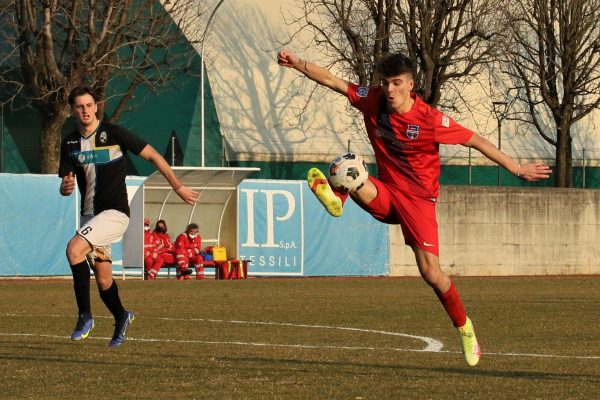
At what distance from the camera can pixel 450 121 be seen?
10523 millimetres

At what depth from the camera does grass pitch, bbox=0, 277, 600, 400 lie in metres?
9.09

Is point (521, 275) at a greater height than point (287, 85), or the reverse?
point (287, 85)

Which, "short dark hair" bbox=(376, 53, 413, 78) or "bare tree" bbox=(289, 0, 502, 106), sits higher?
"bare tree" bbox=(289, 0, 502, 106)

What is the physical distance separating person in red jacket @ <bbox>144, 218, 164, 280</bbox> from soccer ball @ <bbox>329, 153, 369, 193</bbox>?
1962 cm

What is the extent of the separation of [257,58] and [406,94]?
32.5 meters

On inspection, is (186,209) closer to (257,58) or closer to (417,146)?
(257,58)

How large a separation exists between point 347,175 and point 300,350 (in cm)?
224

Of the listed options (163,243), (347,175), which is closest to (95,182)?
(347,175)

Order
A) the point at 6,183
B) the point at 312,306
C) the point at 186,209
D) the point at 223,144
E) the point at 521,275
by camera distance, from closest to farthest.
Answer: the point at 312,306 < the point at 6,183 < the point at 186,209 < the point at 521,275 < the point at 223,144

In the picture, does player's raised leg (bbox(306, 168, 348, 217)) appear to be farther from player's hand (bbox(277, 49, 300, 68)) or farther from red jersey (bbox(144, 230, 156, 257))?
red jersey (bbox(144, 230, 156, 257))

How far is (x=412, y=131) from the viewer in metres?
10.5

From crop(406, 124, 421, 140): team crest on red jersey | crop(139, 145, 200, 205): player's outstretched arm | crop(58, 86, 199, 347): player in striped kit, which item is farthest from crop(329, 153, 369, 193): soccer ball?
crop(58, 86, 199, 347): player in striped kit

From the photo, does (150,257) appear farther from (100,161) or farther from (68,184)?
(68,184)

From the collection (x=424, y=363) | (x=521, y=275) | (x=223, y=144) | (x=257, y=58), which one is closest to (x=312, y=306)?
(x=424, y=363)
